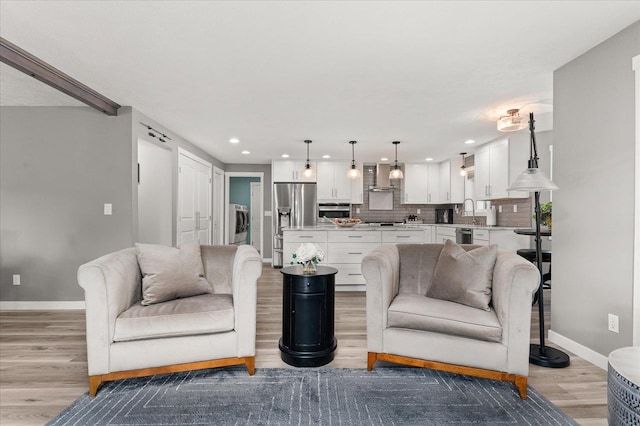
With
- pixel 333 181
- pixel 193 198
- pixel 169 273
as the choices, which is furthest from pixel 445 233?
pixel 169 273

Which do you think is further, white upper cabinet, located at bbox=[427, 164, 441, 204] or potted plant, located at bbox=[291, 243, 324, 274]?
white upper cabinet, located at bbox=[427, 164, 441, 204]

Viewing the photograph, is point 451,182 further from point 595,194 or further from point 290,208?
point 595,194

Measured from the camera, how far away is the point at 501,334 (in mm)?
2158

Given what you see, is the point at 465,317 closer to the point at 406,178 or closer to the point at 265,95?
the point at 265,95

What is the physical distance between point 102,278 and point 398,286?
6.82 feet

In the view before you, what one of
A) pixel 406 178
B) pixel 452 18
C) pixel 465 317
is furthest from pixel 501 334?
pixel 406 178

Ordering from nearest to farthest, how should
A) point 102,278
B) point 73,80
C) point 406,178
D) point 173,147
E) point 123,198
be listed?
point 102,278
point 73,80
point 123,198
point 173,147
point 406,178

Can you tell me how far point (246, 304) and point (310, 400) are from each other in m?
0.71

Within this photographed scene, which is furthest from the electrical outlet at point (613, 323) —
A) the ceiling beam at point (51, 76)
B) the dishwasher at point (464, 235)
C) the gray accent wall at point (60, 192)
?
the ceiling beam at point (51, 76)

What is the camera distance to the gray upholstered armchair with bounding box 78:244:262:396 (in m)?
2.12

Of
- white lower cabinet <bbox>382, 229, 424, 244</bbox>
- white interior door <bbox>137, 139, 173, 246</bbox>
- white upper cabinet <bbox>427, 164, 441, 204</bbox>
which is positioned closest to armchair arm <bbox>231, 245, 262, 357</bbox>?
white lower cabinet <bbox>382, 229, 424, 244</bbox>

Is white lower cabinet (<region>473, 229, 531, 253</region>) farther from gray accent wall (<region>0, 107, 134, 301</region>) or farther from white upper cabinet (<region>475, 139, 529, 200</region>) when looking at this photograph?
gray accent wall (<region>0, 107, 134, 301</region>)

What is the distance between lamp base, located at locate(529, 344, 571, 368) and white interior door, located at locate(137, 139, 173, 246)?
4.59 m

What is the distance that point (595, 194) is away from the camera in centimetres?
267
